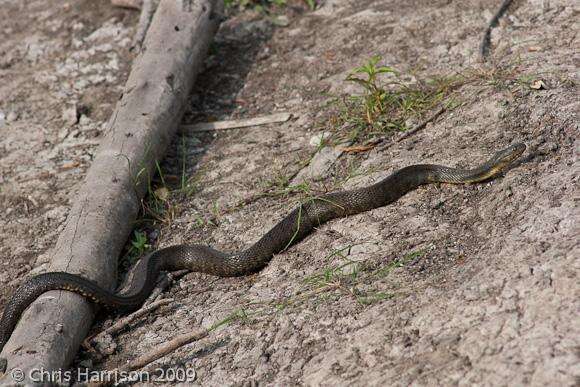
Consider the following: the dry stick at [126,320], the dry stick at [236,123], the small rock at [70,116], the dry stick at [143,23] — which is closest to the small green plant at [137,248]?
the dry stick at [126,320]

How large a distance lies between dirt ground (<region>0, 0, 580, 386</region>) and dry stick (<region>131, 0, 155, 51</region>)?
0.52 meters

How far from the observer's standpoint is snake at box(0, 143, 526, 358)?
21.2ft

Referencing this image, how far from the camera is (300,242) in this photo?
683 cm

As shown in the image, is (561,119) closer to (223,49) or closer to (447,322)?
(447,322)

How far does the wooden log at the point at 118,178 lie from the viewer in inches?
227

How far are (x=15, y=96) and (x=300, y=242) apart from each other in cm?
523

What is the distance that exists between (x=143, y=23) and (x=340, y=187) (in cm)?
429

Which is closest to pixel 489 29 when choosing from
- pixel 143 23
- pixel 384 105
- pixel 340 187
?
pixel 384 105

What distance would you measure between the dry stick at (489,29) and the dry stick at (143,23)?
4569 mm

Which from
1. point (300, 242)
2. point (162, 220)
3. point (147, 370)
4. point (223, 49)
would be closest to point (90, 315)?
point (147, 370)

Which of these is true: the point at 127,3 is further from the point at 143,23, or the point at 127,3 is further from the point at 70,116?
the point at 70,116

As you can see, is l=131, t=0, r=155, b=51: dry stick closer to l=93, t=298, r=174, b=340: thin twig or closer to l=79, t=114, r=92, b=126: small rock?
l=79, t=114, r=92, b=126: small rock

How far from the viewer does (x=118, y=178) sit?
742 centimetres

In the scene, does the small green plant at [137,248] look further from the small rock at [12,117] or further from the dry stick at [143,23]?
the dry stick at [143,23]
